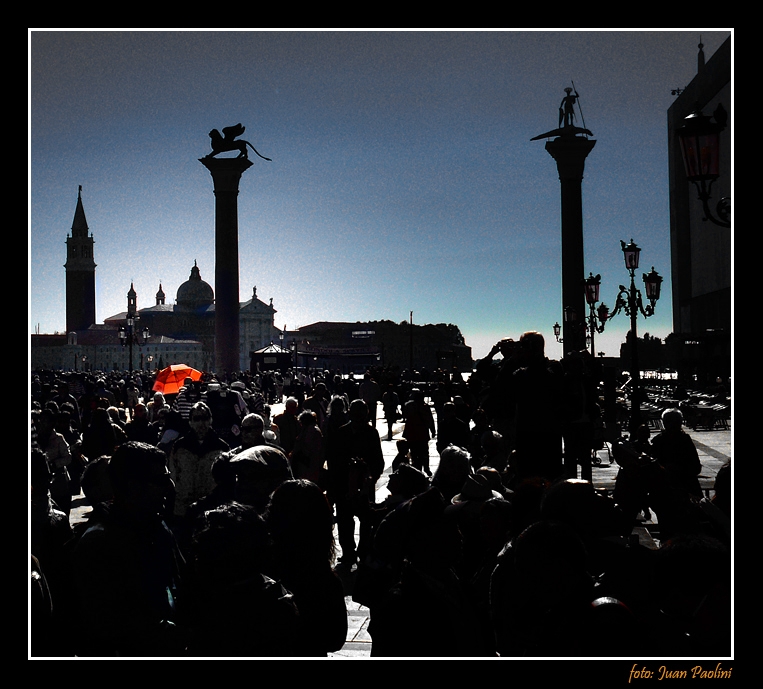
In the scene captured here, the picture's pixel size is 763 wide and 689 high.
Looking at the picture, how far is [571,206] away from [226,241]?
20195mm

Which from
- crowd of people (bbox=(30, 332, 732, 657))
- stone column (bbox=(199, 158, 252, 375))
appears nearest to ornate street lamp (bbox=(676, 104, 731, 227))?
crowd of people (bbox=(30, 332, 732, 657))

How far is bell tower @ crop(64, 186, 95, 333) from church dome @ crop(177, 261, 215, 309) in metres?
15.1

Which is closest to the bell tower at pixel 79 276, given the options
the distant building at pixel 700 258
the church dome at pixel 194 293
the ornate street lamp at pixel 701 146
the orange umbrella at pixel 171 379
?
the church dome at pixel 194 293

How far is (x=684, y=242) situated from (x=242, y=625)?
79393mm

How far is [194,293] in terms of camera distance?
14975 centimetres

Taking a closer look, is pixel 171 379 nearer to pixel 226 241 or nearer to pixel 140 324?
pixel 226 241

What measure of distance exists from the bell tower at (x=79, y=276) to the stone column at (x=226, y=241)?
99559 millimetres

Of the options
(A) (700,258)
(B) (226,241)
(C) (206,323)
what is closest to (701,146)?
(B) (226,241)

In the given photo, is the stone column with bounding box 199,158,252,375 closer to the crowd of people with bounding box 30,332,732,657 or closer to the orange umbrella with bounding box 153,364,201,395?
the orange umbrella with bounding box 153,364,201,395

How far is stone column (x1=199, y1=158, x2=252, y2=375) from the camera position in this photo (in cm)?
4872

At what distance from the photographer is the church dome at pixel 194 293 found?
14862cm

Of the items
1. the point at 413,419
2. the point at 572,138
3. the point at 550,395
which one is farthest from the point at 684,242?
the point at 550,395

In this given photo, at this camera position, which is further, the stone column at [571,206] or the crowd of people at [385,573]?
the stone column at [571,206]

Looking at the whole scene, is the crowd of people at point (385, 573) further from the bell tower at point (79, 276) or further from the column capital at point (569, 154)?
the bell tower at point (79, 276)
